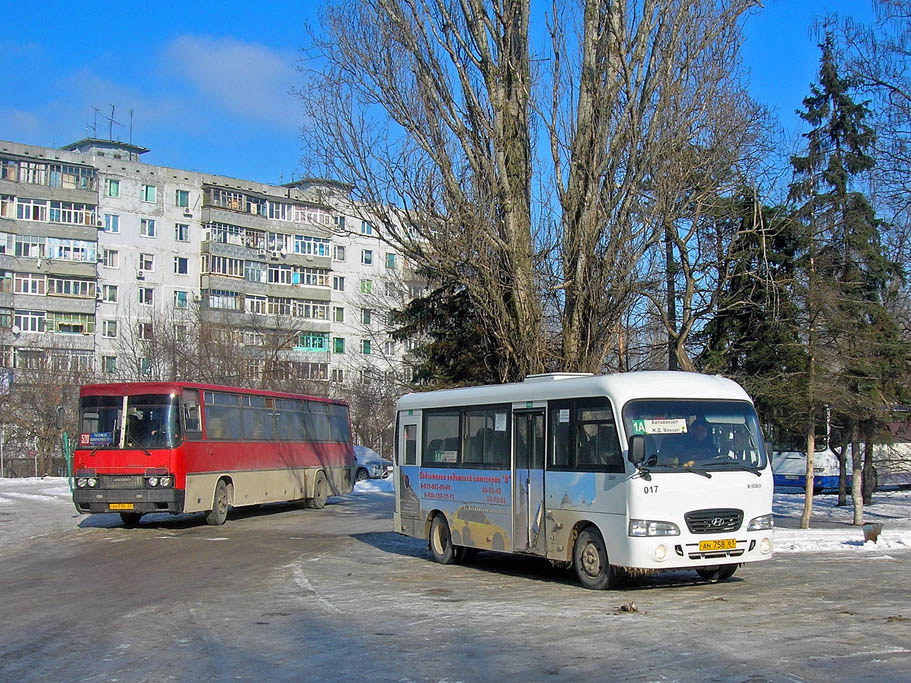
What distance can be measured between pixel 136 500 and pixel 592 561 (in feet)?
44.1

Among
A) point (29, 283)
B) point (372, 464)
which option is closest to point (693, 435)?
point (372, 464)


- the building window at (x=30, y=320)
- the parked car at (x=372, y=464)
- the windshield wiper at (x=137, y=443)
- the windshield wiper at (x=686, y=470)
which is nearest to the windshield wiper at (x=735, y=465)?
the windshield wiper at (x=686, y=470)

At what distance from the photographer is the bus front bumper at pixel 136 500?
77.2 ft

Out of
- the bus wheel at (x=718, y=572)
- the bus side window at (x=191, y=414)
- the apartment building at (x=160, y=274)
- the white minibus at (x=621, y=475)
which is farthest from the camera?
the apartment building at (x=160, y=274)

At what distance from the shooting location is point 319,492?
3247 centimetres

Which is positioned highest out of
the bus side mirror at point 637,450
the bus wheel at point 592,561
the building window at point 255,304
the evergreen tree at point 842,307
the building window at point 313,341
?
the building window at point 255,304

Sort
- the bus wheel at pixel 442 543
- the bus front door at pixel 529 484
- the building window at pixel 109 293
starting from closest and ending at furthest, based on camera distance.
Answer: the bus front door at pixel 529 484 < the bus wheel at pixel 442 543 < the building window at pixel 109 293

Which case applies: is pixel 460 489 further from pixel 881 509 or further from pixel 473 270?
pixel 881 509

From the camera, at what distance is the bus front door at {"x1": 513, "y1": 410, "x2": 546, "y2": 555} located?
1466 centimetres

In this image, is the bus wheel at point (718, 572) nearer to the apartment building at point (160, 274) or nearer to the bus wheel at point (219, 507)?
the bus wheel at point (219, 507)

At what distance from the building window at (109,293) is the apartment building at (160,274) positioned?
0.09m

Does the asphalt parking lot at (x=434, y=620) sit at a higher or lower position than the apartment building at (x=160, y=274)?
lower

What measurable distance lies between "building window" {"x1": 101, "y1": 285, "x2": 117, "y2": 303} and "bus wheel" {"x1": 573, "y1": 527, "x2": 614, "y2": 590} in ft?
204

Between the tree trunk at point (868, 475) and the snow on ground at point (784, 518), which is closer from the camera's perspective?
the snow on ground at point (784, 518)
